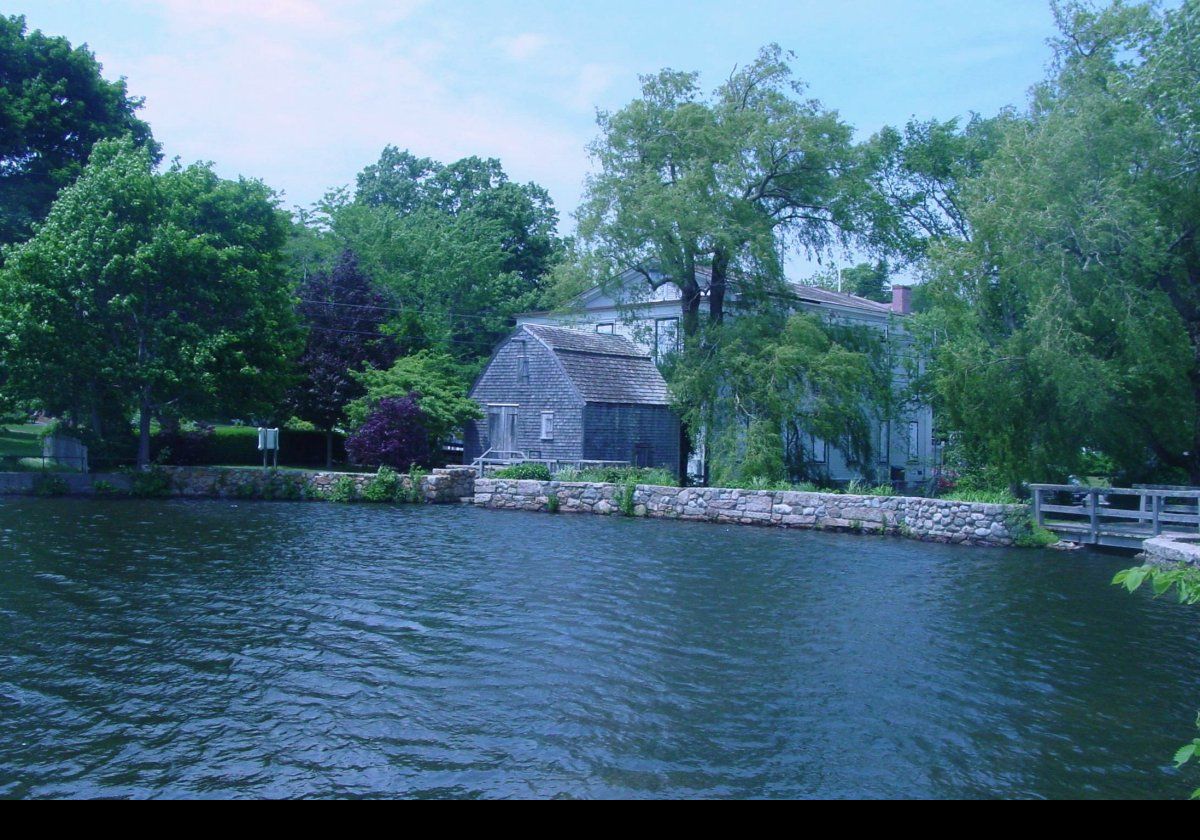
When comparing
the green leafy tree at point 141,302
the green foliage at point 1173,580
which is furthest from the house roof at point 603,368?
the green foliage at point 1173,580

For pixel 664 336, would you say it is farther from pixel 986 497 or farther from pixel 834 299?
pixel 986 497

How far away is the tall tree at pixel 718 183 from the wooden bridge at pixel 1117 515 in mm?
11736

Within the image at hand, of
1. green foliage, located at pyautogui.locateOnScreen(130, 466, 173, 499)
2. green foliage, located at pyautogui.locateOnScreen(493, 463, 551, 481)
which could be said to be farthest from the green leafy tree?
green foliage, located at pyautogui.locateOnScreen(493, 463, 551, 481)

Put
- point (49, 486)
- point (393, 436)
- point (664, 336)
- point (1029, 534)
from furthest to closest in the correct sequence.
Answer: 1. point (664, 336)
2. point (393, 436)
3. point (49, 486)
4. point (1029, 534)

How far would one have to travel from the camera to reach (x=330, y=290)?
3709cm

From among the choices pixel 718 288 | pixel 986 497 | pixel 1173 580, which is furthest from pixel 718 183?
pixel 1173 580

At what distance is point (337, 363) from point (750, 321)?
15804 millimetres

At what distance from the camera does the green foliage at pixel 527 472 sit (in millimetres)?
28219

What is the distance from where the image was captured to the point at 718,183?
2905cm

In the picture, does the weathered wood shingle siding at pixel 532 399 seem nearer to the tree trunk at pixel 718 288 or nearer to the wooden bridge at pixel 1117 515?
the tree trunk at pixel 718 288

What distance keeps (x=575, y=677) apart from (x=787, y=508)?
1513cm

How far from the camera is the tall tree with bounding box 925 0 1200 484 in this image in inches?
784
